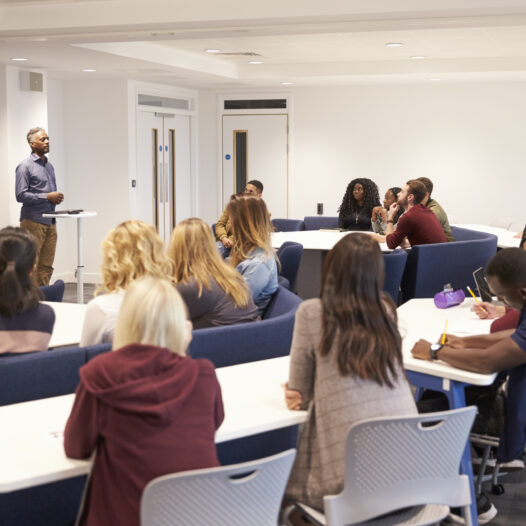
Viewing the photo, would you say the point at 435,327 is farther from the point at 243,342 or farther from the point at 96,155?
the point at 96,155

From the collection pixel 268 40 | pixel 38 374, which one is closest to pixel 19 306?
pixel 38 374

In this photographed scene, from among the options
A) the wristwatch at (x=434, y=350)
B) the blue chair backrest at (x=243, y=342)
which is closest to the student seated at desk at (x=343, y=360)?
the wristwatch at (x=434, y=350)

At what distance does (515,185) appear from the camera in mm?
10828

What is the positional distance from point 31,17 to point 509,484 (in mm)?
4760

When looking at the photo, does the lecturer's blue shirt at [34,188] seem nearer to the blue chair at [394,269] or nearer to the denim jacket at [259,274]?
the blue chair at [394,269]

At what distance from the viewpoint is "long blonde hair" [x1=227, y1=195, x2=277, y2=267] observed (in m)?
4.54

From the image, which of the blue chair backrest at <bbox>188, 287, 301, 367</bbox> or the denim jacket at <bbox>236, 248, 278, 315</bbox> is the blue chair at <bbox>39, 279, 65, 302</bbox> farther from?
the blue chair backrest at <bbox>188, 287, 301, 367</bbox>

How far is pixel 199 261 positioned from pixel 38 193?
4.28 metres

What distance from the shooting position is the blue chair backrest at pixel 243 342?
3.35 meters

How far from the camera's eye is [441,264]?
21.4 ft

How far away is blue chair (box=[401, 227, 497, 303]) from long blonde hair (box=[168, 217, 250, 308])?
293 cm

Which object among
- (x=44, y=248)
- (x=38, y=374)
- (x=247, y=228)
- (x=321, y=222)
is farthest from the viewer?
(x=321, y=222)

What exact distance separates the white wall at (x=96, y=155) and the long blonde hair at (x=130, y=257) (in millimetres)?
6600

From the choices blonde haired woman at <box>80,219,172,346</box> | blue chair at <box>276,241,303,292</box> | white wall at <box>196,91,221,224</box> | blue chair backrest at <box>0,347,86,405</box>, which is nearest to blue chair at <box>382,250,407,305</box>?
blue chair at <box>276,241,303,292</box>
